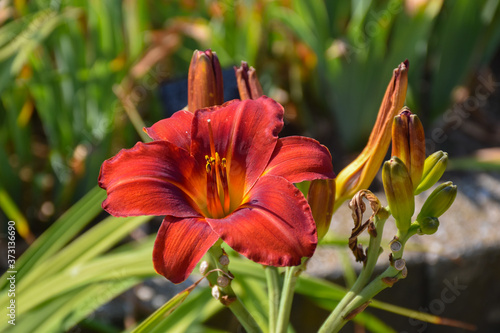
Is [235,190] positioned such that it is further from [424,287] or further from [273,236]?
[424,287]

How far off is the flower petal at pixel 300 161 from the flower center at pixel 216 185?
0.17ft

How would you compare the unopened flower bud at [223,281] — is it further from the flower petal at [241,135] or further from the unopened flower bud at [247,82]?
the unopened flower bud at [247,82]

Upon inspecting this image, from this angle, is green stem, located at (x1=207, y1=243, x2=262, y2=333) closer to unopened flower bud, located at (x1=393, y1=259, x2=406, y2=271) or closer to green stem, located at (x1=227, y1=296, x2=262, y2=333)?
green stem, located at (x1=227, y1=296, x2=262, y2=333)

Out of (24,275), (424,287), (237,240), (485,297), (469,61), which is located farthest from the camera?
(469,61)

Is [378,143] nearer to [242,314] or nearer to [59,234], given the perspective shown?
[242,314]

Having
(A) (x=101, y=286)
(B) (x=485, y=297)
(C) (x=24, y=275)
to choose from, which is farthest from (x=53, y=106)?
(B) (x=485, y=297)

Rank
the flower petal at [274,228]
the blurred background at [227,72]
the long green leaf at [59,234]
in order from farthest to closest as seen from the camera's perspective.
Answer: the blurred background at [227,72]
the long green leaf at [59,234]
the flower petal at [274,228]

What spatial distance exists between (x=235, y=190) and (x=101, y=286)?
473 millimetres

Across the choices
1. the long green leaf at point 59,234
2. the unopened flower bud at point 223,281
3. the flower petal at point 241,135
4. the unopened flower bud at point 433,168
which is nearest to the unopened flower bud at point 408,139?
the unopened flower bud at point 433,168

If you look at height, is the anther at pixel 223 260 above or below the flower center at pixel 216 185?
below

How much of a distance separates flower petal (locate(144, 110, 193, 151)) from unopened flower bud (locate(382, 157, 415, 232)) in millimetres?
221

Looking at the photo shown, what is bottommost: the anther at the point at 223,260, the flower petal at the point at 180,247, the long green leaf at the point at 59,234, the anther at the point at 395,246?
the long green leaf at the point at 59,234

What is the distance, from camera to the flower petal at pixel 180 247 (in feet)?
1.64

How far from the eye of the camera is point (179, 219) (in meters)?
0.52
